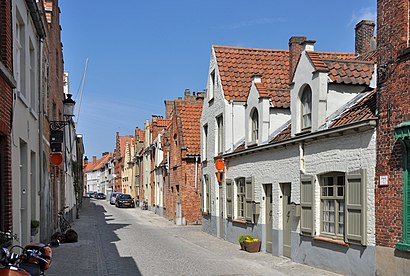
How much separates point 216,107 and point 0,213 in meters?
14.4

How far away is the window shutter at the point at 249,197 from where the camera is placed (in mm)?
18344

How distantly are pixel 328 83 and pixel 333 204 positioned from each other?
3.10 meters

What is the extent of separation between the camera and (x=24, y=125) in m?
12.9

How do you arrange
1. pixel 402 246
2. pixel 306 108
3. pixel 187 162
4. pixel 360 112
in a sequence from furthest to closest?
pixel 187 162 < pixel 306 108 < pixel 360 112 < pixel 402 246

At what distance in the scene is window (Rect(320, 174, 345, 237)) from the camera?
41.0 ft

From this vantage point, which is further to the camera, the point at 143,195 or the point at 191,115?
the point at 143,195

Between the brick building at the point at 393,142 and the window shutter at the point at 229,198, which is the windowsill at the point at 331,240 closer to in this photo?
the brick building at the point at 393,142

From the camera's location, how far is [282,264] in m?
14.5

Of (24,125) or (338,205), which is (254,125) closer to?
(338,205)

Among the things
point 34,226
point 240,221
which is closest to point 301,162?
point 240,221

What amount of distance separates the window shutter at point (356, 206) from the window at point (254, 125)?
22.7ft

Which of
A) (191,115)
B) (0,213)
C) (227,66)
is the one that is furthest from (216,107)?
(0,213)

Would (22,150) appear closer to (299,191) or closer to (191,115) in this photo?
(299,191)

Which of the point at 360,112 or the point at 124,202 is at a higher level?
the point at 360,112
